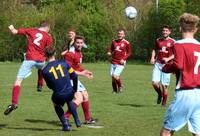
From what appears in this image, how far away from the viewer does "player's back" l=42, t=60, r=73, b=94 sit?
371 inches

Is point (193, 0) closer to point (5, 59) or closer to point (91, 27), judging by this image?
point (91, 27)

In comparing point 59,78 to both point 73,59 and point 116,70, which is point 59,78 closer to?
point 73,59

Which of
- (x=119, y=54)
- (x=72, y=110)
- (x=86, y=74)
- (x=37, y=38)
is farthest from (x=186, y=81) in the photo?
(x=119, y=54)

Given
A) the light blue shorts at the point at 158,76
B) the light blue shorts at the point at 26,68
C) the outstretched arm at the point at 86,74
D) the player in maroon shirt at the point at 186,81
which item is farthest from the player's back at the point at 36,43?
the player in maroon shirt at the point at 186,81

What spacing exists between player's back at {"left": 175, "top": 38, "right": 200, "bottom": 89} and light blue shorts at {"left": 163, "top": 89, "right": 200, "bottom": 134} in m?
0.10

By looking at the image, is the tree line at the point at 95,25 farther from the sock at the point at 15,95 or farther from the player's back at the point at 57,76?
the player's back at the point at 57,76

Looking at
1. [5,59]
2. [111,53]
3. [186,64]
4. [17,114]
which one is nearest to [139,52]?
[5,59]

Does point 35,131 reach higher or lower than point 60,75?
lower

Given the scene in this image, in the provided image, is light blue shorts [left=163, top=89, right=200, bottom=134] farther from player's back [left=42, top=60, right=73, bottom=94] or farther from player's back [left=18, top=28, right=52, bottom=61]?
player's back [left=18, top=28, right=52, bottom=61]

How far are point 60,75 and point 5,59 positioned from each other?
31.7m

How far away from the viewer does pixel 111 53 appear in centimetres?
1873

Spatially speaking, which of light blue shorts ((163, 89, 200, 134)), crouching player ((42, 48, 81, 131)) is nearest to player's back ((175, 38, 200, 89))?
light blue shorts ((163, 89, 200, 134))

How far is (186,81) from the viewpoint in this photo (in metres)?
6.56

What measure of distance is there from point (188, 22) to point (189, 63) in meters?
0.51
